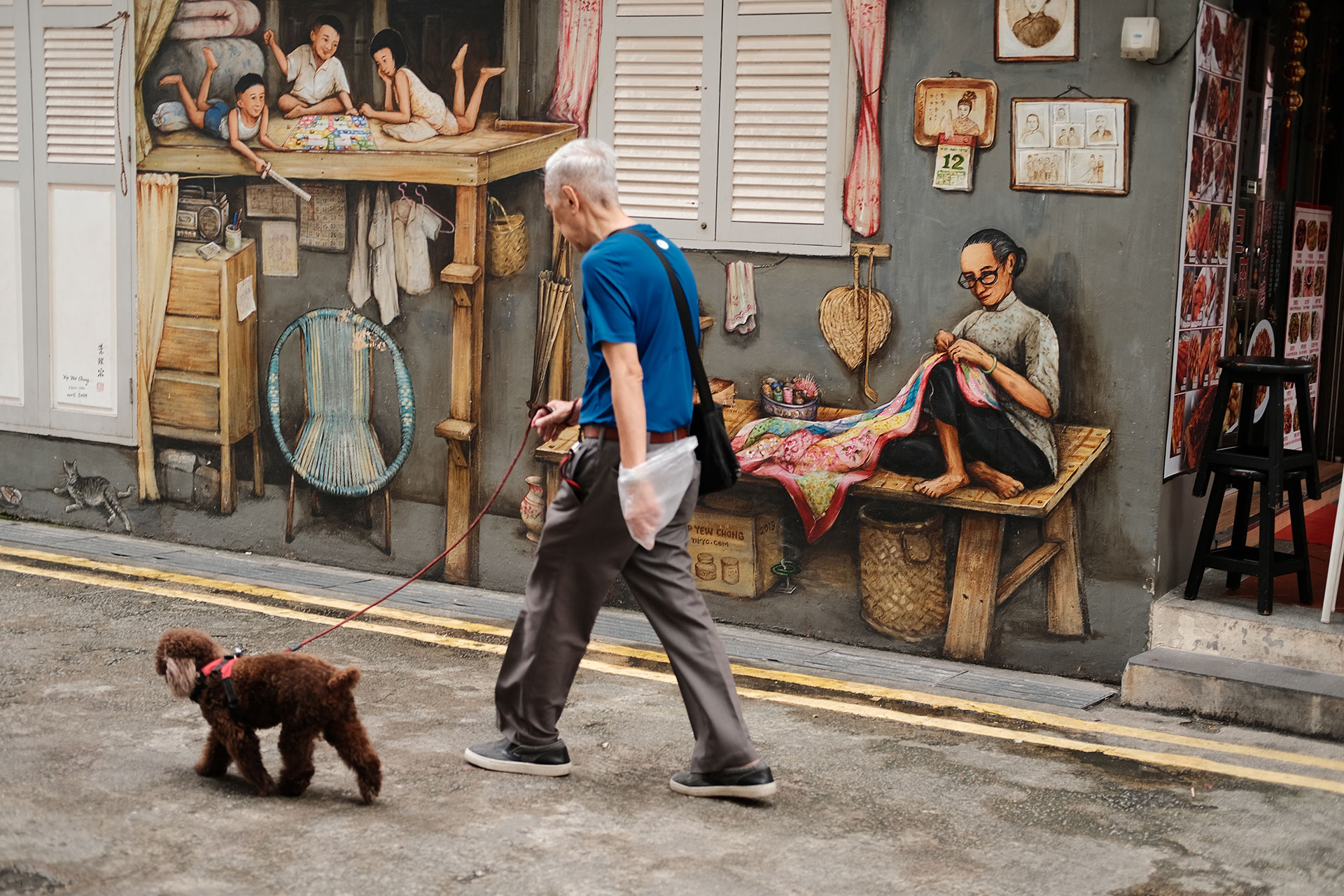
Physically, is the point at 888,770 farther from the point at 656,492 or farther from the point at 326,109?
the point at 326,109

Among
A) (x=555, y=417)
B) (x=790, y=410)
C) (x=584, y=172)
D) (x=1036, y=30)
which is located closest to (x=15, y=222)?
(x=790, y=410)

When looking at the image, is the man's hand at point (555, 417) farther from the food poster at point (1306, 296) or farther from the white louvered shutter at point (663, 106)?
the food poster at point (1306, 296)

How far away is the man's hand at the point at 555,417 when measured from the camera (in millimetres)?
4910

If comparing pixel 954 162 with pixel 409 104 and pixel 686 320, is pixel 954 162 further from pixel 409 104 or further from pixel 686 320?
pixel 409 104

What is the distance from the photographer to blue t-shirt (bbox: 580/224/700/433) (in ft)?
14.8

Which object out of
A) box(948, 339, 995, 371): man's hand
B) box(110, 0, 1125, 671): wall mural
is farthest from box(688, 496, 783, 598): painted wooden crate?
box(948, 339, 995, 371): man's hand

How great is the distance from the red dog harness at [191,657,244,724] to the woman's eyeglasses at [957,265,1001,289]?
346 cm

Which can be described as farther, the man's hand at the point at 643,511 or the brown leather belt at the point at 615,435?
the brown leather belt at the point at 615,435

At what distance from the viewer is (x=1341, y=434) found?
9156mm

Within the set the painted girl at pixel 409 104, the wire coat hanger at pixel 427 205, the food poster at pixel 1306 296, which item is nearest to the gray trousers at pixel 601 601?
the wire coat hanger at pixel 427 205

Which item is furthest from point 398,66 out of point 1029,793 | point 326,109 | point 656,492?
point 1029,793

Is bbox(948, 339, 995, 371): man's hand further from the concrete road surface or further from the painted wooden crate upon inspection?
the concrete road surface

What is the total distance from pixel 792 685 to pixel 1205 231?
2.60 m

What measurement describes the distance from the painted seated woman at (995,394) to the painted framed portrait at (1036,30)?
74 centimetres
